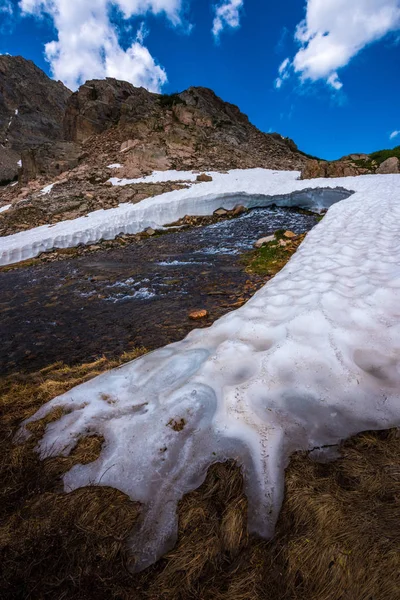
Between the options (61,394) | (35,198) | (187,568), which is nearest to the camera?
(187,568)

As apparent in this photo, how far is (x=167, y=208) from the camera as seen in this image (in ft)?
48.1

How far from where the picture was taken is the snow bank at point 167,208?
11.6 meters

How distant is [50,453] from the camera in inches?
71.9

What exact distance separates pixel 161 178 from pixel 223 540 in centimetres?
2071

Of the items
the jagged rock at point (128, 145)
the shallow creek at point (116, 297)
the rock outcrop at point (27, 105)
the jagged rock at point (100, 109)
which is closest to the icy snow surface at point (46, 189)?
the jagged rock at point (128, 145)

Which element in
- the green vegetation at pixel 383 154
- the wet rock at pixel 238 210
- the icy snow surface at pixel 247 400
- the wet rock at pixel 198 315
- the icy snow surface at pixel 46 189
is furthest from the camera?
the green vegetation at pixel 383 154

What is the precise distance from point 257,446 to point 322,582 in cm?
66

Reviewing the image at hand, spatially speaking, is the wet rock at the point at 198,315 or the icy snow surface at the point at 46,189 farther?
the icy snow surface at the point at 46,189

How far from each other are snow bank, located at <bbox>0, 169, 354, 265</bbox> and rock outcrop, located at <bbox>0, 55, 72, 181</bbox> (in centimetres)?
5740

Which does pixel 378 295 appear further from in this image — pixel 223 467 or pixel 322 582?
pixel 322 582

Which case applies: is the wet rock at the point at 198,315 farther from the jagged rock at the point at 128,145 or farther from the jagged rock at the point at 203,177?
the jagged rock at the point at 128,145

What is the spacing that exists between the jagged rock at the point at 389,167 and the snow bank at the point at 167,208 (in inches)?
173

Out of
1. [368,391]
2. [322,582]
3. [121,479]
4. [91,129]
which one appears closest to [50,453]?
[121,479]

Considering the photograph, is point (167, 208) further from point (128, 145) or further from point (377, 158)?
point (377, 158)
